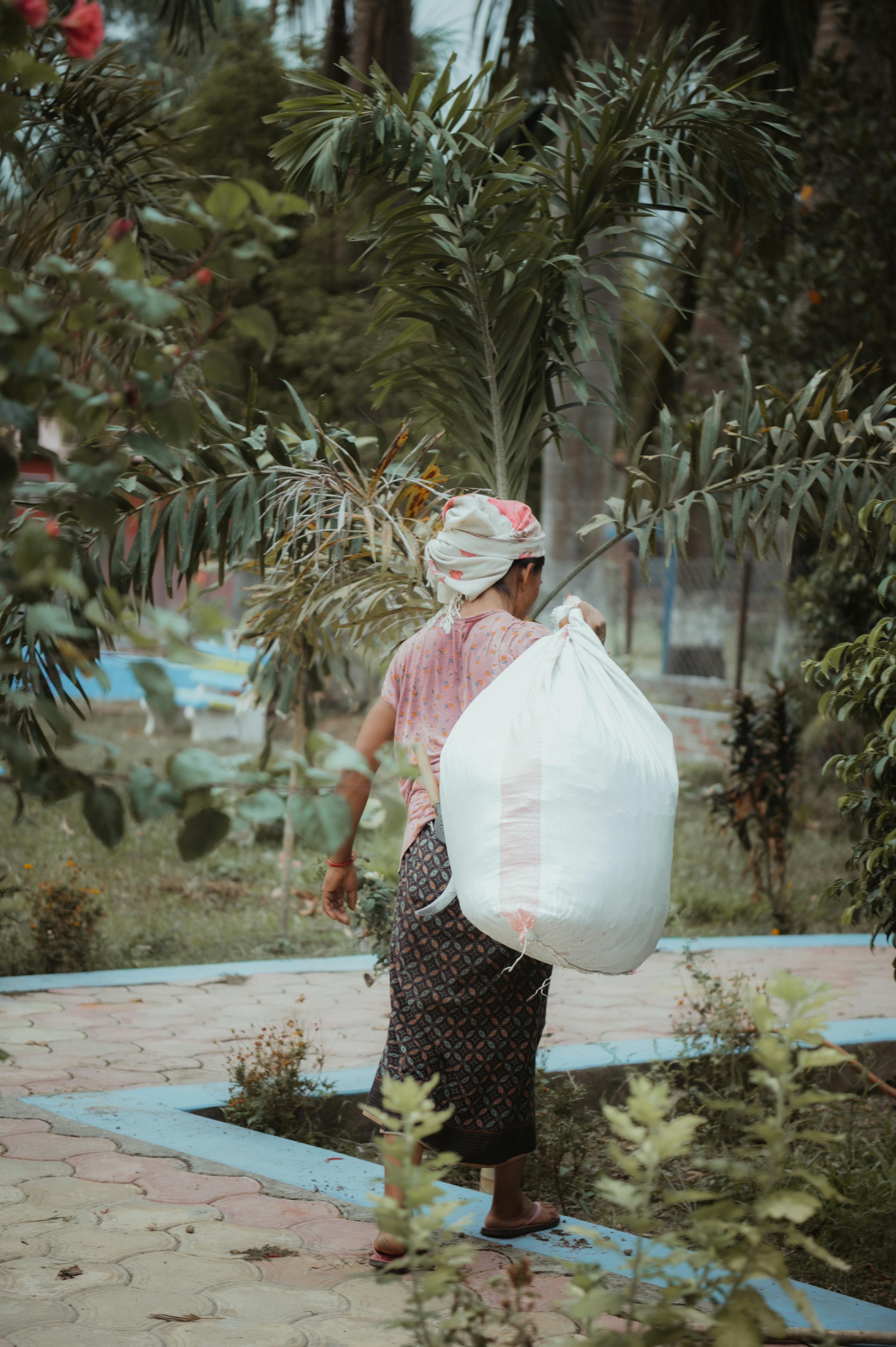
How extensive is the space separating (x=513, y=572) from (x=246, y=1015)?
2606 mm

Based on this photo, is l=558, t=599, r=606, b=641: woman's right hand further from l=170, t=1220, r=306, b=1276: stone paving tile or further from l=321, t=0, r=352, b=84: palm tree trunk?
l=321, t=0, r=352, b=84: palm tree trunk

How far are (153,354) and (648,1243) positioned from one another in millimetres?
2399

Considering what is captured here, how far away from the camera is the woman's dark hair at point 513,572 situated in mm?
2961

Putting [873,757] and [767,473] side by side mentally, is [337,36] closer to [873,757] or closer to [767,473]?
[767,473]

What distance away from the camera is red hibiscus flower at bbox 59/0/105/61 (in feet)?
4.53

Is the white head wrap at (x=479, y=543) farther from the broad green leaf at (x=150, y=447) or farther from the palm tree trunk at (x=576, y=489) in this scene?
the palm tree trunk at (x=576, y=489)

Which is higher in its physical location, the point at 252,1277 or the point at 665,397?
the point at 665,397

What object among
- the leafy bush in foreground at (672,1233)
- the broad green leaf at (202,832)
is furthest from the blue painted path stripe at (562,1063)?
the broad green leaf at (202,832)

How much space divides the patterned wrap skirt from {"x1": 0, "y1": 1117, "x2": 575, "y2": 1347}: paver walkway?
27 centimetres

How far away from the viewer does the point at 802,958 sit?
638 cm

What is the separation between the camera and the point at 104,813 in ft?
4.75

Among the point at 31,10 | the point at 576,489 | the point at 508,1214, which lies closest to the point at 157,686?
the point at 31,10

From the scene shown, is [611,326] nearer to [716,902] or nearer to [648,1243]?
[648,1243]

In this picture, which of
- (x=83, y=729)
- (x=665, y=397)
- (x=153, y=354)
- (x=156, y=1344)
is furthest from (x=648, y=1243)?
(x=665, y=397)
